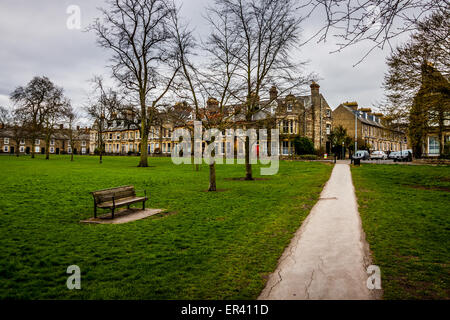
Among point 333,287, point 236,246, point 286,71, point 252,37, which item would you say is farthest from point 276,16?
point 333,287

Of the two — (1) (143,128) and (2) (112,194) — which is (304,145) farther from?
(2) (112,194)

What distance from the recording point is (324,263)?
5.09m

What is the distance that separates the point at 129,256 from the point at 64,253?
1.33 m

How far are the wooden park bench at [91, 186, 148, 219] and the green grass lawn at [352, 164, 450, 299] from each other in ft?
23.3

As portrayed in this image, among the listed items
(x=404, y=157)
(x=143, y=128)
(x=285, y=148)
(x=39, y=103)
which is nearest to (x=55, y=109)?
(x=39, y=103)

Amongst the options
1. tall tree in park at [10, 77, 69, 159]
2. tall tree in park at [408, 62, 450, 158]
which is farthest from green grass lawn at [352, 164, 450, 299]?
tall tree in park at [10, 77, 69, 159]

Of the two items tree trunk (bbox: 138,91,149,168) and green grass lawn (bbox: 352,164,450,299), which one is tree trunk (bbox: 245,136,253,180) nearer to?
green grass lawn (bbox: 352,164,450,299)

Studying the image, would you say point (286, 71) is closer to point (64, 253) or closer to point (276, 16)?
point (276, 16)

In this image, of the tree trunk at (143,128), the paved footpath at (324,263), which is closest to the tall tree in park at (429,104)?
the paved footpath at (324,263)

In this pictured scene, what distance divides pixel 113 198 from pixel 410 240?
26.4 feet

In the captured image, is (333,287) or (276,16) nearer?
(333,287)

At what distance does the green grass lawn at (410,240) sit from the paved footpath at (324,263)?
34cm

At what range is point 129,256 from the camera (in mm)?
5523

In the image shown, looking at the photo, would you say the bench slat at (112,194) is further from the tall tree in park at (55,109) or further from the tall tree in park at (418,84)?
the tall tree in park at (55,109)
